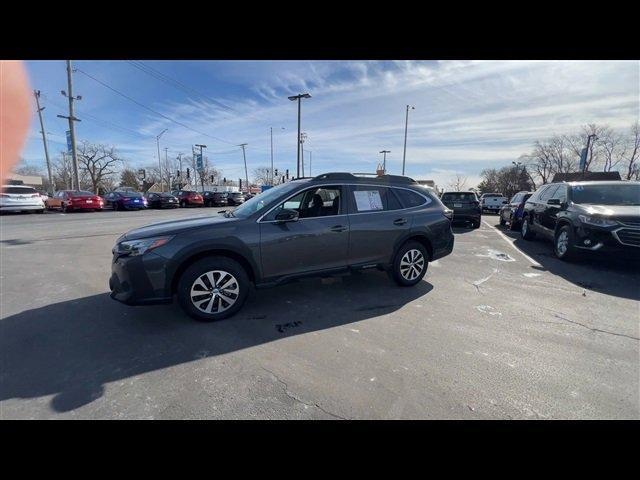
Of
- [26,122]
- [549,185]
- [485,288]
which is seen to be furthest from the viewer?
[549,185]

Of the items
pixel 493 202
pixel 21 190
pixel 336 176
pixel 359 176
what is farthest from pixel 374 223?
pixel 493 202

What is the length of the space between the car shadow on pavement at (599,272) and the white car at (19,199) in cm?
2419

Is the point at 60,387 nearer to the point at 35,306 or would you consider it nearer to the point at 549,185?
the point at 35,306

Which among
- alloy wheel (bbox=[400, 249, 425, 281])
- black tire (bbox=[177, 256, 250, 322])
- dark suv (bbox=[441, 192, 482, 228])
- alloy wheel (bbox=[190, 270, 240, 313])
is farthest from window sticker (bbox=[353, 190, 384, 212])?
dark suv (bbox=[441, 192, 482, 228])

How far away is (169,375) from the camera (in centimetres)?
264

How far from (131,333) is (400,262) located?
386 cm

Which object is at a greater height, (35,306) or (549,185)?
(549,185)

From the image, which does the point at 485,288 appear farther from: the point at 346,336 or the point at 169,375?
the point at 169,375

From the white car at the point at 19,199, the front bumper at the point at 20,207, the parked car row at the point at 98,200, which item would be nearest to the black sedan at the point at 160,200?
the parked car row at the point at 98,200
